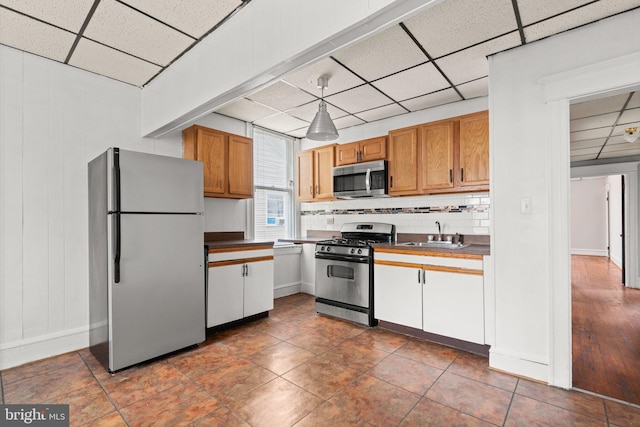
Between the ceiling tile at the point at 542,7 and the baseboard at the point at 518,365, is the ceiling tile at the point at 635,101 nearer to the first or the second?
the ceiling tile at the point at 542,7

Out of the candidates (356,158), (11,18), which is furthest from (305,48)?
(356,158)

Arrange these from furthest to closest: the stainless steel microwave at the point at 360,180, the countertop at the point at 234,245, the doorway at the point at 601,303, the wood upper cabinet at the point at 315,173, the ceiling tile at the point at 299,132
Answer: the ceiling tile at the point at 299,132 → the wood upper cabinet at the point at 315,173 → the stainless steel microwave at the point at 360,180 → the countertop at the point at 234,245 → the doorway at the point at 601,303

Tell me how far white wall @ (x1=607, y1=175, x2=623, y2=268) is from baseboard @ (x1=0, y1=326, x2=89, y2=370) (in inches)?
415

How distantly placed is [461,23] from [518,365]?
256 centimetres

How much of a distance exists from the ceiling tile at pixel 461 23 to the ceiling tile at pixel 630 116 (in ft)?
8.82

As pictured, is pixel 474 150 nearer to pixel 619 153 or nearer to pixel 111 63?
pixel 111 63

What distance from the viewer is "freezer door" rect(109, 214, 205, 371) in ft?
8.05

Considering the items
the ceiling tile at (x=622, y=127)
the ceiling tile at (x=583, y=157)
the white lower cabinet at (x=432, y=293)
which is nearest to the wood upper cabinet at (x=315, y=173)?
the white lower cabinet at (x=432, y=293)

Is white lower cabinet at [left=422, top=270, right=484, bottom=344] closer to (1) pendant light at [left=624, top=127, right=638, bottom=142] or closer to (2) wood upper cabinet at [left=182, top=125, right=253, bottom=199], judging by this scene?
(2) wood upper cabinet at [left=182, top=125, right=253, bottom=199]

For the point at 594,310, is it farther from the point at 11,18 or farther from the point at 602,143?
the point at 11,18

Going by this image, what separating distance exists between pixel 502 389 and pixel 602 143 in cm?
497

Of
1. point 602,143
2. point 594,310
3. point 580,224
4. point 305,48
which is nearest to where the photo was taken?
point 305,48

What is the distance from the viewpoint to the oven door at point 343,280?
3.46m

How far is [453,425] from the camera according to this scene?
1.79m
